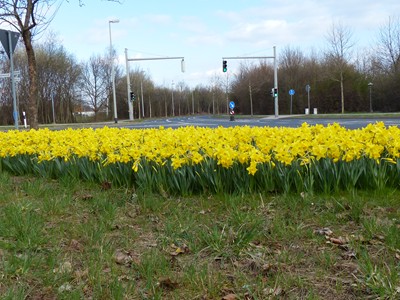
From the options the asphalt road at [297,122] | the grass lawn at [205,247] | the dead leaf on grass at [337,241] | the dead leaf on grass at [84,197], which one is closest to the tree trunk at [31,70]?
the dead leaf on grass at [84,197]

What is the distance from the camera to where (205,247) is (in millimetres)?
2795

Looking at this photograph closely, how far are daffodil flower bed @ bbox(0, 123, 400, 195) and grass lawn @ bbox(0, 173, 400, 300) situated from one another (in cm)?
18

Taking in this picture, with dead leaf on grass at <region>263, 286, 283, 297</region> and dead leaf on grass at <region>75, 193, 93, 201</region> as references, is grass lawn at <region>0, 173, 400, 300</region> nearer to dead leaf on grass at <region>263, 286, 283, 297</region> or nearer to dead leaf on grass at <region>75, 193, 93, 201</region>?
dead leaf on grass at <region>263, 286, 283, 297</region>

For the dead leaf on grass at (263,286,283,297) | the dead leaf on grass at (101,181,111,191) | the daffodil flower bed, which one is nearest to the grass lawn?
the dead leaf on grass at (263,286,283,297)

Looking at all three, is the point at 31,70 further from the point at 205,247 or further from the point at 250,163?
the point at 205,247

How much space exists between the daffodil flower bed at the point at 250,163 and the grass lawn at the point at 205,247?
0.18 m

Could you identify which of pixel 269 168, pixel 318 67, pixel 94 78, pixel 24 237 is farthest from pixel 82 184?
pixel 94 78

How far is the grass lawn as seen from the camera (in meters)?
2.27

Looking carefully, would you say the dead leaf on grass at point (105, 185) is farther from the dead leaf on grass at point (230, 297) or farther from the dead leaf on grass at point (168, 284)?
the dead leaf on grass at point (230, 297)

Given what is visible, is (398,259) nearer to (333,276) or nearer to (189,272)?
(333,276)

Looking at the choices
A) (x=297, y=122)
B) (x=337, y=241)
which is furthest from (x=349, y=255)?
(x=297, y=122)

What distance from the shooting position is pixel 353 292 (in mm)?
2189

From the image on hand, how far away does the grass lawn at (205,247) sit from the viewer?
2270 mm

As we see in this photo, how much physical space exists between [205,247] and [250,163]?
1.43m
